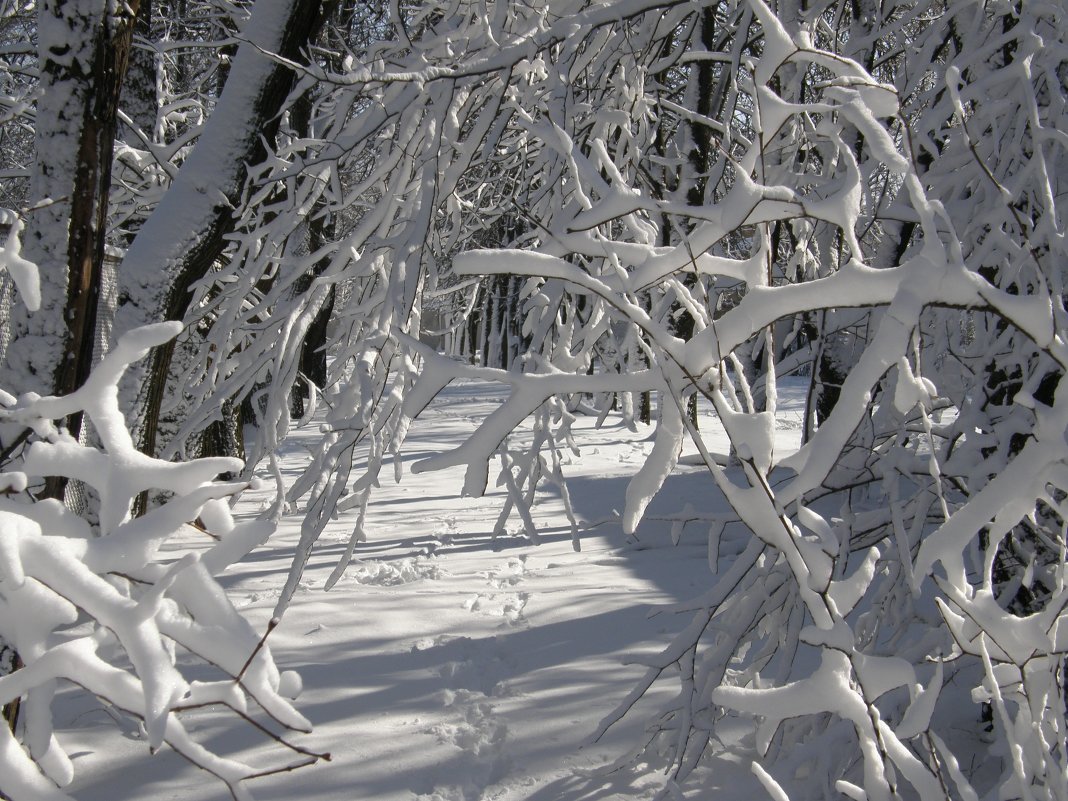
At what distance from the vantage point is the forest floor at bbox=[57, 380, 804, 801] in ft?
8.37

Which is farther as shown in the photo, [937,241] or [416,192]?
[416,192]

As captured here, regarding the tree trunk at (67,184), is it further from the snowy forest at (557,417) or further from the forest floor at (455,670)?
the forest floor at (455,670)

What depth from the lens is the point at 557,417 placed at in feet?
8.36

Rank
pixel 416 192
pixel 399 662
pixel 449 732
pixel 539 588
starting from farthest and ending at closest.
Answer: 1. pixel 539 588
2. pixel 399 662
3. pixel 449 732
4. pixel 416 192

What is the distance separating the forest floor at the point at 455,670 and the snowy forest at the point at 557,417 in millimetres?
21

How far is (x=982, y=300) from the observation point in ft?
3.24

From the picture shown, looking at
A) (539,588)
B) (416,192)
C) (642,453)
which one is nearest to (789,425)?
(642,453)

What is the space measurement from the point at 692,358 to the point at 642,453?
27.7 ft

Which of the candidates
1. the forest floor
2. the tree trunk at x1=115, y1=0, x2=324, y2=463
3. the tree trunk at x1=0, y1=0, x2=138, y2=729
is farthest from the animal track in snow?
the tree trunk at x1=115, y1=0, x2=324, y2=463

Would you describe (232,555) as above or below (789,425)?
above

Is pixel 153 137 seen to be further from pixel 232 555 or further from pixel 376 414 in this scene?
pixel 232 555

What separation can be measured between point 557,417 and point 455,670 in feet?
4.55

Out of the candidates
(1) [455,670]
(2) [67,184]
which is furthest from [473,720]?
(2) [67,184]

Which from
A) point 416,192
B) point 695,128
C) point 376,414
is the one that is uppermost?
point 695,128
